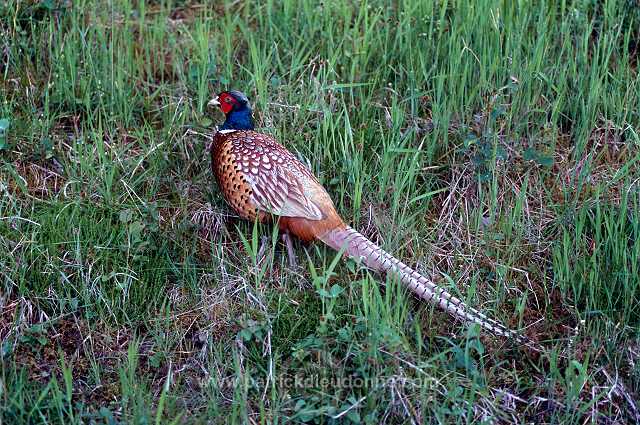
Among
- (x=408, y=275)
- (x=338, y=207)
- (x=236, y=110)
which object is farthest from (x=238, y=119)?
(x=408, y=275)

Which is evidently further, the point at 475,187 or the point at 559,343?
the point at 475,187

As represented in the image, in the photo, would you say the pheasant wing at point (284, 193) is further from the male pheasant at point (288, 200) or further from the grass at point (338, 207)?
the grass at point (338, 207)

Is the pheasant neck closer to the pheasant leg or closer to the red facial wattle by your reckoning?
the red facial wattle

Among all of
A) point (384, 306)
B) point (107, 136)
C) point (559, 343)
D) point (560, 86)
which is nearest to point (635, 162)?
point (560, 86)

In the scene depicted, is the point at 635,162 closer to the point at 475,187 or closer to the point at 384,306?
the point at 475,187

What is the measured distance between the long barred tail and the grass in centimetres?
8

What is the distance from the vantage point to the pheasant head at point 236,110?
4344 mm

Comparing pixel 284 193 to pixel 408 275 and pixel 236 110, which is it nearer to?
pixel 236 110

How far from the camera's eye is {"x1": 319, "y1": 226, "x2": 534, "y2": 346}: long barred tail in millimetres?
3729

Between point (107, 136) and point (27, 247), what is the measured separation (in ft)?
2.86

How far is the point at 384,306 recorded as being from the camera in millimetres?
3545

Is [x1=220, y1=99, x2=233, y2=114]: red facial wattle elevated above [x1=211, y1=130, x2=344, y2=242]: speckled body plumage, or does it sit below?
above

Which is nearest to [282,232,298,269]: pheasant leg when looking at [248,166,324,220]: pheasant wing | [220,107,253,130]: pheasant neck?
[248,166,324,220]: pheasant wing

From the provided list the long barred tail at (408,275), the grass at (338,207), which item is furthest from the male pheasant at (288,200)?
the grass at (338,207)
